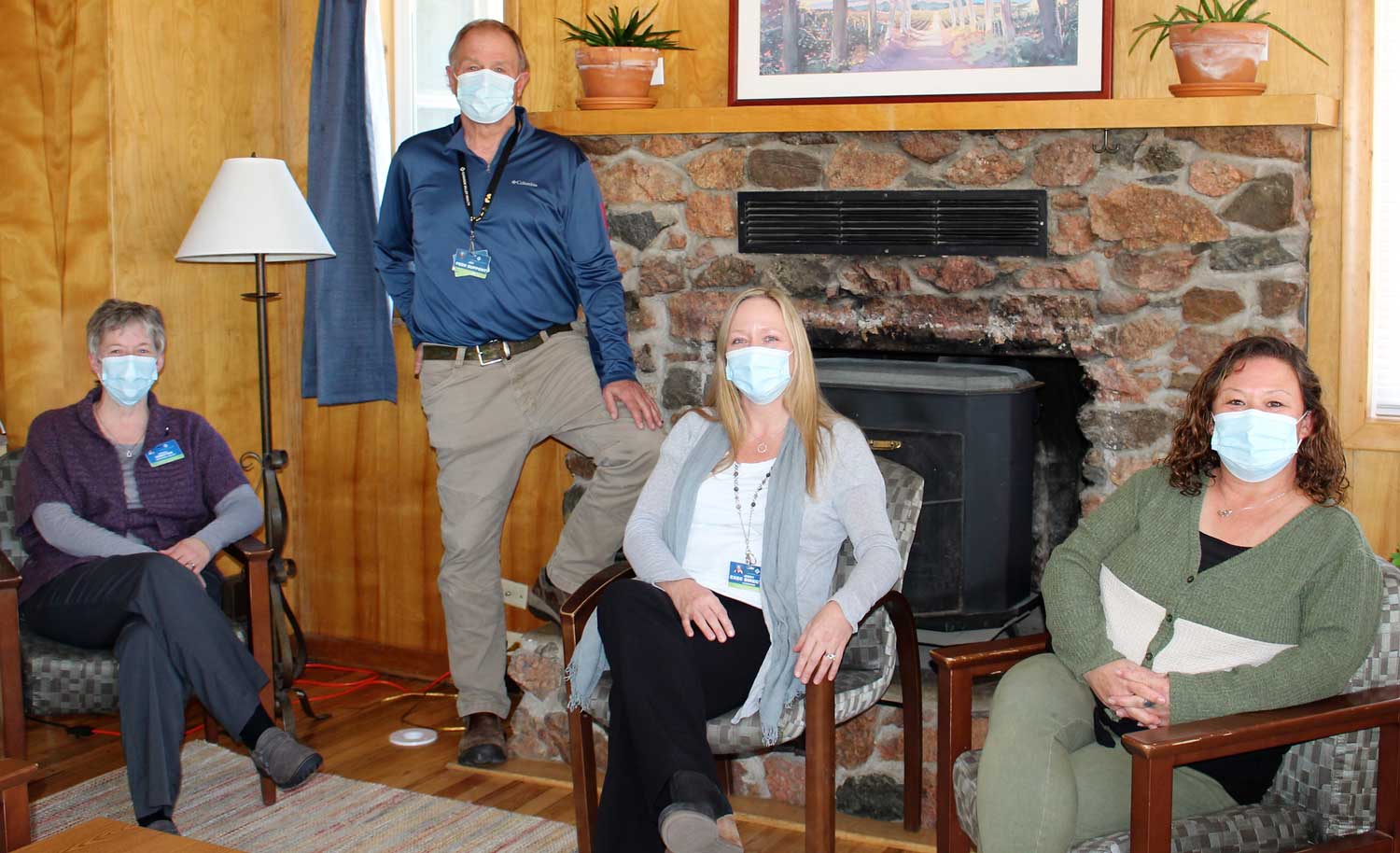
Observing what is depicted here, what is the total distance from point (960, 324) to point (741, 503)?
881 mm

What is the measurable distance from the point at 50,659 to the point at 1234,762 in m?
2.36

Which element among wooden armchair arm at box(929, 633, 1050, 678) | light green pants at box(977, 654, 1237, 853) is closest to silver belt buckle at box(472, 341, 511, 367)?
wooden armchair arm at box(929, 633, 1050, 678)

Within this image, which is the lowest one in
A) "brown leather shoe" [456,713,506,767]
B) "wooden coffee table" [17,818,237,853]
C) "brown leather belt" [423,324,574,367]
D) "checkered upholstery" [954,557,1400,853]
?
"brown leather shoe" [456,713,506,767]

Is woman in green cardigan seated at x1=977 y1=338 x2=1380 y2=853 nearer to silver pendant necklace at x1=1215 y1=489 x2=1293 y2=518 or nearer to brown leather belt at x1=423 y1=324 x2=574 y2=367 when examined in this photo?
silver pendant necklace at x1=1215 y1=489 x2=1293 y2=518

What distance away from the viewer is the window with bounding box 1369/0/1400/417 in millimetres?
2965

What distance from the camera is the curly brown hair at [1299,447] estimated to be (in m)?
2.18

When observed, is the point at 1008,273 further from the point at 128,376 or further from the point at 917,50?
the point at 128,376

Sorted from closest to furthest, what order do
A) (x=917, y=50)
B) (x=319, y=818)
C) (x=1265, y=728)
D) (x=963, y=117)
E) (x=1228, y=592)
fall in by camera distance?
1. (x=1265, y=728)
2. (x=1228, y=592)
3. (x=319, y=818)
4. (x=963, y=117)
5. (x=917, y=50)

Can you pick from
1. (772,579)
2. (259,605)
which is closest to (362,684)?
(259,605)

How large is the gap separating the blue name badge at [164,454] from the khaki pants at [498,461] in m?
0.59

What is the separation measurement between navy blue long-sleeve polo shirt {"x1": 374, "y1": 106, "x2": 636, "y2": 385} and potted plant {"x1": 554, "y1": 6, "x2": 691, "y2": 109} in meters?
0.20

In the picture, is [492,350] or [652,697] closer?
[652,697]

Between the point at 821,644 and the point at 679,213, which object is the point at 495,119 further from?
the point at 821,644

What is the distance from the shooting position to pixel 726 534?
2705mm
